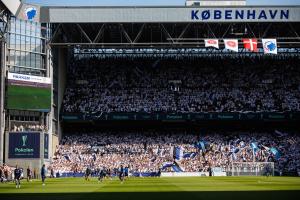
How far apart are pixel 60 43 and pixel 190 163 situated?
72.7ft

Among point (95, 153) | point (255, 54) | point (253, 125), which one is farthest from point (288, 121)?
point (95, 153)

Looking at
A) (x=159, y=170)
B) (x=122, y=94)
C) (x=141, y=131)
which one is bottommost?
(x=159, y=170)

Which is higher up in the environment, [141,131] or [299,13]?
[299,13]

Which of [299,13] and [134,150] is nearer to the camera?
[299,13]

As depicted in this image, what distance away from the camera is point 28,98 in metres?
69.9

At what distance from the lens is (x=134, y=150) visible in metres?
75.6

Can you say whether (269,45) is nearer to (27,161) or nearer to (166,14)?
(166,14)

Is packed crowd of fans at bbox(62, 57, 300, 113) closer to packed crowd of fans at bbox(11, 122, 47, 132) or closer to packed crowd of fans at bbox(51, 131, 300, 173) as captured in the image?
packed crowd of fans at bbox(51, 131, 300, 173)

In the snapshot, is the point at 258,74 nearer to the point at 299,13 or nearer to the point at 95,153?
the point at 299,13

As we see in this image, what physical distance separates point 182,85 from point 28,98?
2354 cm

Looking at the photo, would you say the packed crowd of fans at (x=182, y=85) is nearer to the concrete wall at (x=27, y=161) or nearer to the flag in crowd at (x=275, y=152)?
the flag in crowd at (x=275, y=152)

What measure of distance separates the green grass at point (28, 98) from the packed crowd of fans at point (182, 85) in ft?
24.4

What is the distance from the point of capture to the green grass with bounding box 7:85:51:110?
224ft

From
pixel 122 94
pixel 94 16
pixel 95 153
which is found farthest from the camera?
pixel 122 94
